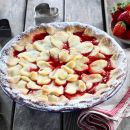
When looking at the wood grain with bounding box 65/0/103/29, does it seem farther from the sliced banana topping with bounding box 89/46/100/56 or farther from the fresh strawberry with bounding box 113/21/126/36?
the sliced banana topping with bounding box 89/46/100/56

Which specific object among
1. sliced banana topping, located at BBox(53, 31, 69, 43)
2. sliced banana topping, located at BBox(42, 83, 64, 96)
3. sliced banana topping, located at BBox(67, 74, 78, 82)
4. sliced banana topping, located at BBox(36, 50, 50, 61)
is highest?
sliced banana topping, located at BBox(53, 31, 69, 43)

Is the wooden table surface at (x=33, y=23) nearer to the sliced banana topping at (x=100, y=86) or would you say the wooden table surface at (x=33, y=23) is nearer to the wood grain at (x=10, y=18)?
the wood grain at (x=10, y=18)

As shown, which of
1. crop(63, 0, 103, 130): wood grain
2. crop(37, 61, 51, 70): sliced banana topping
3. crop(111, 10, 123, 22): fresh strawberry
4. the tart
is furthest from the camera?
crop(63, 0, 103, 130): wood grain

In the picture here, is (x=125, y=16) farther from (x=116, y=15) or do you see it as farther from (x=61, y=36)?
(x=61, y=36)

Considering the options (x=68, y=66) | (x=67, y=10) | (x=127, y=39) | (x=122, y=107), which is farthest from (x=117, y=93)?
(x=67, y=10)

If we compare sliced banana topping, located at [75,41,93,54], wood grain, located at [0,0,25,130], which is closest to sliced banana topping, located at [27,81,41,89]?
wood grain, located at [0,0,25,130]

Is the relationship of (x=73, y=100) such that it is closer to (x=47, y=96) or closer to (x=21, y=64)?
(x=47, y=96)

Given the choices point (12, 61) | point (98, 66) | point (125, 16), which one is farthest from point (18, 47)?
point (125, 16)
